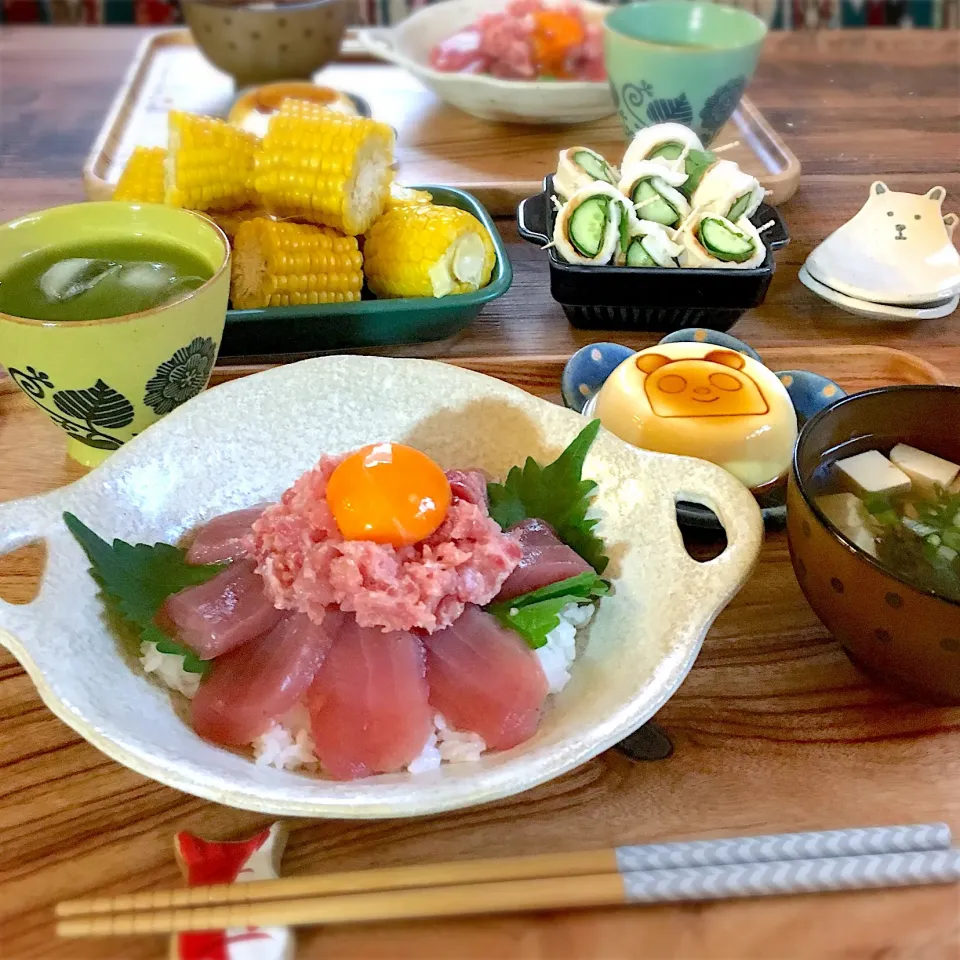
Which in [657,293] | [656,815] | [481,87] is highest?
[481,87]

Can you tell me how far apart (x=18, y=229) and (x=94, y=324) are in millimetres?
336

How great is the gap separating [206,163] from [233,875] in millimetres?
1317

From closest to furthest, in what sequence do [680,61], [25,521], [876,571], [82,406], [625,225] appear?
[876,571] → [25,521] → [82,406] → [625,225] → [680,61]

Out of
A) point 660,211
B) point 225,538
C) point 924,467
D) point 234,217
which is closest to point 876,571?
point 924,467

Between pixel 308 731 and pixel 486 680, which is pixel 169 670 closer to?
pixel 308 731

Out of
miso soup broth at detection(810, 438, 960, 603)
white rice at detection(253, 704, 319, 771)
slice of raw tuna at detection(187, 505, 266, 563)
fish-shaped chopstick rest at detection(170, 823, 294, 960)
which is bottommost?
fish-shaped chopstick rest at detection(170, 823, 294, 960)

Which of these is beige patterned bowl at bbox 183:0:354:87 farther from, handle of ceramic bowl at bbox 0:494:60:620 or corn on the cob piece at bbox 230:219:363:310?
handle of ceramic bowl at bbox 0:494:60:620

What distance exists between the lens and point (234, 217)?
1.75 meters

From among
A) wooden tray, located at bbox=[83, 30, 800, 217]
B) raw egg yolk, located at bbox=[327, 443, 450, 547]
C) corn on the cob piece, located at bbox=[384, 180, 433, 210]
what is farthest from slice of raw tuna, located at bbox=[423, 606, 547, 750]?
wooden tray, located at bbox=[83, 30, 800, 217]

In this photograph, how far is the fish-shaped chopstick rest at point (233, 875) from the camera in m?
0.80

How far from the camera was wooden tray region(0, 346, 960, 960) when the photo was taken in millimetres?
840

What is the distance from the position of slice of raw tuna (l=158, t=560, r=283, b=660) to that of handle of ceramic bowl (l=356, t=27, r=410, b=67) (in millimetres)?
2014

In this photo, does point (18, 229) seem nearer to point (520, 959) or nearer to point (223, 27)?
point (520, 959)

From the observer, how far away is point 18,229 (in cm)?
138
